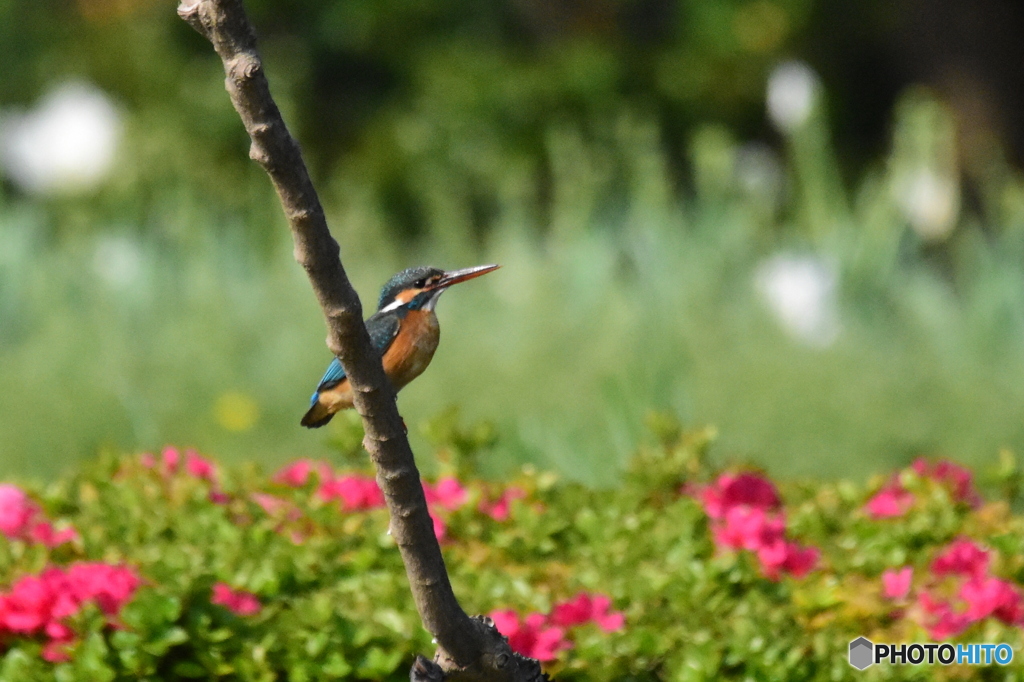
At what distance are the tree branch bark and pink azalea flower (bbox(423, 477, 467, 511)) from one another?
0.95 meters

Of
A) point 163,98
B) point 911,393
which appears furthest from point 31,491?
point 163,98

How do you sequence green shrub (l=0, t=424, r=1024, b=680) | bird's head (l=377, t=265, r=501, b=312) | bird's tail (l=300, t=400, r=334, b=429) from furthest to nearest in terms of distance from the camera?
green shrub (l=0, t=424, r=1024, b=680) < bird's tail (l=300, t=400, r=334, b=429) < bird's head (l=377, t=265, r=501, b=312)

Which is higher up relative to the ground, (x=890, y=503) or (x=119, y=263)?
(x=119, y=263)

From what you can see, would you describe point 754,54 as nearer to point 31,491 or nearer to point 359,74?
point 359,74

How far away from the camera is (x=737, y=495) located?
304cm

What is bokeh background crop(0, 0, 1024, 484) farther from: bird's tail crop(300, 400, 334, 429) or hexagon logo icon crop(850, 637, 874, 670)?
bird's tail crop(300, 400, 334, 429)

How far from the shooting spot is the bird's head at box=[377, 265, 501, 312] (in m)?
1.67

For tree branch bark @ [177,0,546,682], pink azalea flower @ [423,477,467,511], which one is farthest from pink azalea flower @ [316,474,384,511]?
tree branch bark @ [177,0,546,682]

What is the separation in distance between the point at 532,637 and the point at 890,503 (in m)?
1.15

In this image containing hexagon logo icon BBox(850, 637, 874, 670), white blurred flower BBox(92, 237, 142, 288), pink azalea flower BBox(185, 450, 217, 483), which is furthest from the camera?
white blurred flower BBox(92, 237, 142, 288)

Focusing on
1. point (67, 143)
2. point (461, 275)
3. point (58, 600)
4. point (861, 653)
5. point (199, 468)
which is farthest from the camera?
point (67, 143)

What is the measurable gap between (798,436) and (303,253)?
10.9 ft

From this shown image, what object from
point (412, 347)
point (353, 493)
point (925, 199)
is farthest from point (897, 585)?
point (925, 199)

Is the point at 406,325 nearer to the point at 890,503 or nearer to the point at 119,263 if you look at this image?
the point at 890,503
